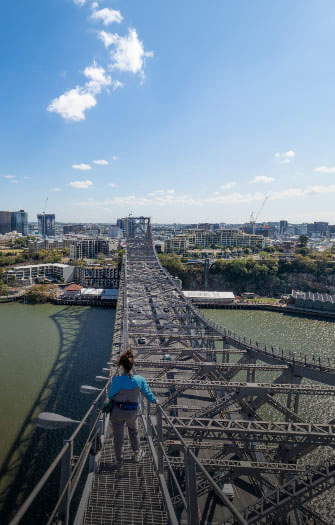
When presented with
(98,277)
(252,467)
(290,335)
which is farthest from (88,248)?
(252,467)

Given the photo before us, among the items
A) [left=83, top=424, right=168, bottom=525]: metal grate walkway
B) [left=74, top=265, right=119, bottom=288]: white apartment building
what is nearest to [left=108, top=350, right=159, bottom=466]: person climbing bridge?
[left=83, top=424, right=168, bottom=525]: metal grate walkway

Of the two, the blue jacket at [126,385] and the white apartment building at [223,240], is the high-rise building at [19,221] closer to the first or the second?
the white apartment building at [223,240]

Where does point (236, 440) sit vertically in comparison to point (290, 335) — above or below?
above

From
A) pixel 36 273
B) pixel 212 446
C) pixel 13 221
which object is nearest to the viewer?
pixel 212 446

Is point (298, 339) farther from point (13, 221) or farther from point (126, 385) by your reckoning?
point (13, 221)

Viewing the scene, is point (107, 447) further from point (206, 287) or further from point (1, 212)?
point (1, 212)

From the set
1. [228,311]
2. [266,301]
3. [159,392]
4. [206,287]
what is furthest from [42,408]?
[206,287]
